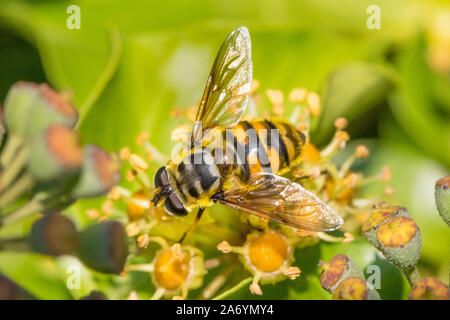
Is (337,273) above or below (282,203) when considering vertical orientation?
below

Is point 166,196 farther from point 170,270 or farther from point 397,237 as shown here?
point 397,237

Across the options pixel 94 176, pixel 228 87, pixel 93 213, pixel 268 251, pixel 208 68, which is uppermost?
pixel 208 68

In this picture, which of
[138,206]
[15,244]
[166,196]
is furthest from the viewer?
[15,244]

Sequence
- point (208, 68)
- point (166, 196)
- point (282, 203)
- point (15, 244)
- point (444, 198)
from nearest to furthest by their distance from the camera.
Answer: point (444, 198) < point (282, 203) < point (166, 196) < point (15, 244) < point (208, 68)

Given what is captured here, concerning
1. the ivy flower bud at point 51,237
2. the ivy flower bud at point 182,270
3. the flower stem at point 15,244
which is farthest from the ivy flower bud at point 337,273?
the flower stem at point 15,244

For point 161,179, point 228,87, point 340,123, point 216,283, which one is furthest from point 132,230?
point 340,123
